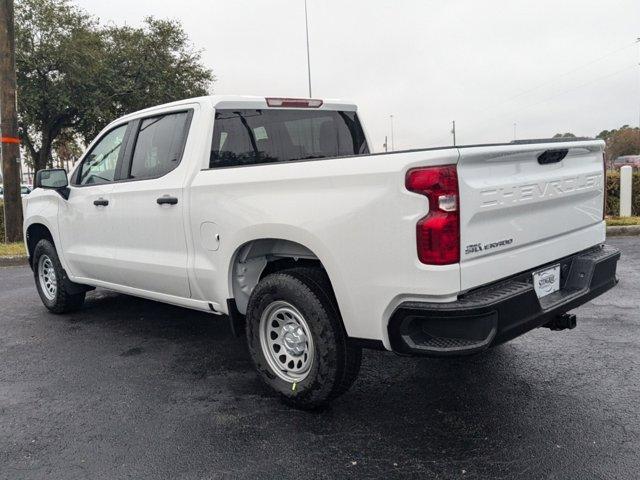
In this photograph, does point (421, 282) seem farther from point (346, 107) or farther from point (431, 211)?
point (346, 107)

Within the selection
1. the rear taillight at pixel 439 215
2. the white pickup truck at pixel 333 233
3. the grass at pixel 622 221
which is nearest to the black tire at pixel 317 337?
the white pickup truck at pixel 333 233

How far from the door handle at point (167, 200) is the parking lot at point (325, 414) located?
125cm

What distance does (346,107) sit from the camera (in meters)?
5.08

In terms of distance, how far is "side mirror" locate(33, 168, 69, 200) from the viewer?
17.5 feet

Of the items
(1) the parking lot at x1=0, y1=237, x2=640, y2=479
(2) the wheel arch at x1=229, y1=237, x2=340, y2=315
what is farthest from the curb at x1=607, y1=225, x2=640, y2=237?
(2) the wheel arch at x1=229, y1=237, x2=340, y2=315

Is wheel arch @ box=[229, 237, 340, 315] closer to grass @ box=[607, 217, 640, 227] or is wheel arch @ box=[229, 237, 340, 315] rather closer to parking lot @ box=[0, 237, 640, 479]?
parking lot @ box=[0, 237, 640, 479]

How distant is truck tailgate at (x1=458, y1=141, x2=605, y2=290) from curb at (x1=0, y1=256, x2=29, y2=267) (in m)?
9.49

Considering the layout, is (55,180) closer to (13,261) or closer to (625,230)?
(13,261)

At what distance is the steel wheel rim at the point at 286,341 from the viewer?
3.43 metres

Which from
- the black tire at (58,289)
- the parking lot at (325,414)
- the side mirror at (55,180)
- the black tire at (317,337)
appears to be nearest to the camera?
the parking lot at (325,414)

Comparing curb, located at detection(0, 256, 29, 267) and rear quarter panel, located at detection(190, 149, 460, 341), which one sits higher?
rear quarter panel, located at detection(190, 149, 460, 341)

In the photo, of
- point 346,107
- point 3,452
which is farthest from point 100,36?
point 3,452

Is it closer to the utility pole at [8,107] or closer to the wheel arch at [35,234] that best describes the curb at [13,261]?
the utility pole at [8,107]

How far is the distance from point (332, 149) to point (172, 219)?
1.51 meters
